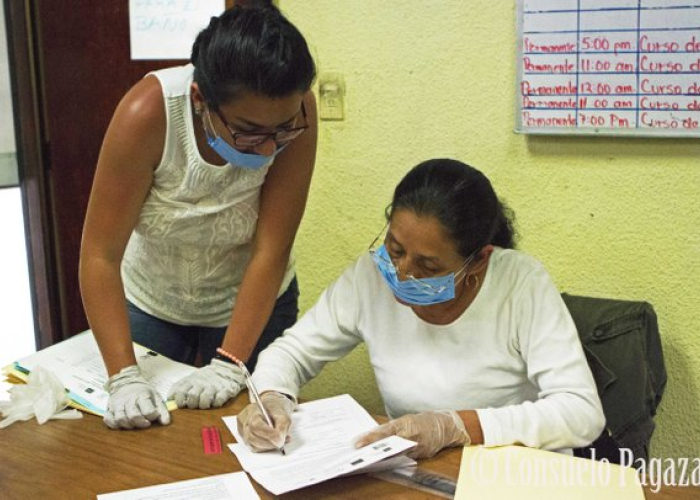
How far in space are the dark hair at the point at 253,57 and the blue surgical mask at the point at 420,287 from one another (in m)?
0.36

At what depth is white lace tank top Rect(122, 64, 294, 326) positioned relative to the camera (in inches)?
54.4

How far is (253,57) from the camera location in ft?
3.91

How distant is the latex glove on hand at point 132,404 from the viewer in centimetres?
127

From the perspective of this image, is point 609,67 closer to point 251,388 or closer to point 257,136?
point 257,136

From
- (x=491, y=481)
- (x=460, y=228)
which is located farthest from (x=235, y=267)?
(x=491, y=481)

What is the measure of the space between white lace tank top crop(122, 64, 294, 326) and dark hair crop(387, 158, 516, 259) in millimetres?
309

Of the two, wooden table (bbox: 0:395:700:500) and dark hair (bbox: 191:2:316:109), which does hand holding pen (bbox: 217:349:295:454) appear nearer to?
wooden table (bbox: 0:395:700:500)

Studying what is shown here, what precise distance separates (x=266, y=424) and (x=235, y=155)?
48cm

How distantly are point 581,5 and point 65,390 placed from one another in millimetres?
1331

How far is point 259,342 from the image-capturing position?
1.65m

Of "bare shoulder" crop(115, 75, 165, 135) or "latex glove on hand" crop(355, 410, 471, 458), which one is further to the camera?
"bare shoulder" crop(115, 75, 165, 135)

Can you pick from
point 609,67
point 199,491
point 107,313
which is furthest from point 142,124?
point 609,67

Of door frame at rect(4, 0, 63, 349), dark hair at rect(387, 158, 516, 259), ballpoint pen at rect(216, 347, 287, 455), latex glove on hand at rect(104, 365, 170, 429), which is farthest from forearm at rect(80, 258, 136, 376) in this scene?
door frame at rect(4, 0, 63, 349)

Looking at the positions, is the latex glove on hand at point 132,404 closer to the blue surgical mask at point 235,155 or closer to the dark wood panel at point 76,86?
the blue surgical mask at point 235,155
